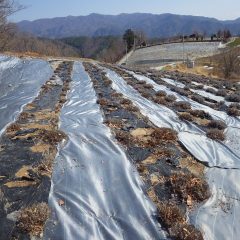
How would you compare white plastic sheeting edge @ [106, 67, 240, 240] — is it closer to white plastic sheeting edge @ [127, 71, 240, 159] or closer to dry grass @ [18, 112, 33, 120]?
white plastic sheeting edge @ [127, 71, 240, 159]

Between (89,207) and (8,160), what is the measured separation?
187 cm

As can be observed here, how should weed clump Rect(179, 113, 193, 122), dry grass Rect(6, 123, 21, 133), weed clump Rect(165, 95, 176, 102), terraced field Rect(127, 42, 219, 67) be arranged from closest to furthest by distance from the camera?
dry grass Rect(6, 123, 21, 133) < weed clump Rect(179, 113, 193, 122) < weed clump Rect(165, 95, 176, 102) < terraced field Rect(127, 42, 219, 67)

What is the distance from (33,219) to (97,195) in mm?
934

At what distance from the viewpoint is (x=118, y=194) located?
14.7 ft

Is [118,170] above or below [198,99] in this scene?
above

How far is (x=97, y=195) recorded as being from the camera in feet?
14.5

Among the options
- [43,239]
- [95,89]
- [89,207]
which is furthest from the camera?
[95,89]

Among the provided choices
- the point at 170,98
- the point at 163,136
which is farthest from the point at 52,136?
the point at 170,98

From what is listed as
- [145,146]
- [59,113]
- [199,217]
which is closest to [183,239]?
[199,217]

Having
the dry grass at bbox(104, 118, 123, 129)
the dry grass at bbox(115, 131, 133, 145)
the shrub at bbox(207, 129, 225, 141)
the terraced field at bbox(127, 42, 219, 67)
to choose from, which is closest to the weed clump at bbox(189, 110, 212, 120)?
the shrub at bbox(207, 129, 225, 141)

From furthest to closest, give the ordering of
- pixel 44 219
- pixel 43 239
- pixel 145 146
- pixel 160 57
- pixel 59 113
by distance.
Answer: pixel 160 57 < pixel 59 113 < pixel 145 146 < pixel 44 219 < pixel 43 239

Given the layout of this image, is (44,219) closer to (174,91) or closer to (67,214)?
(67,214)

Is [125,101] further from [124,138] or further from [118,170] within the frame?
[118,170]

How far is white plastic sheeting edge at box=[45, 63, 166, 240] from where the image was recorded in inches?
148
